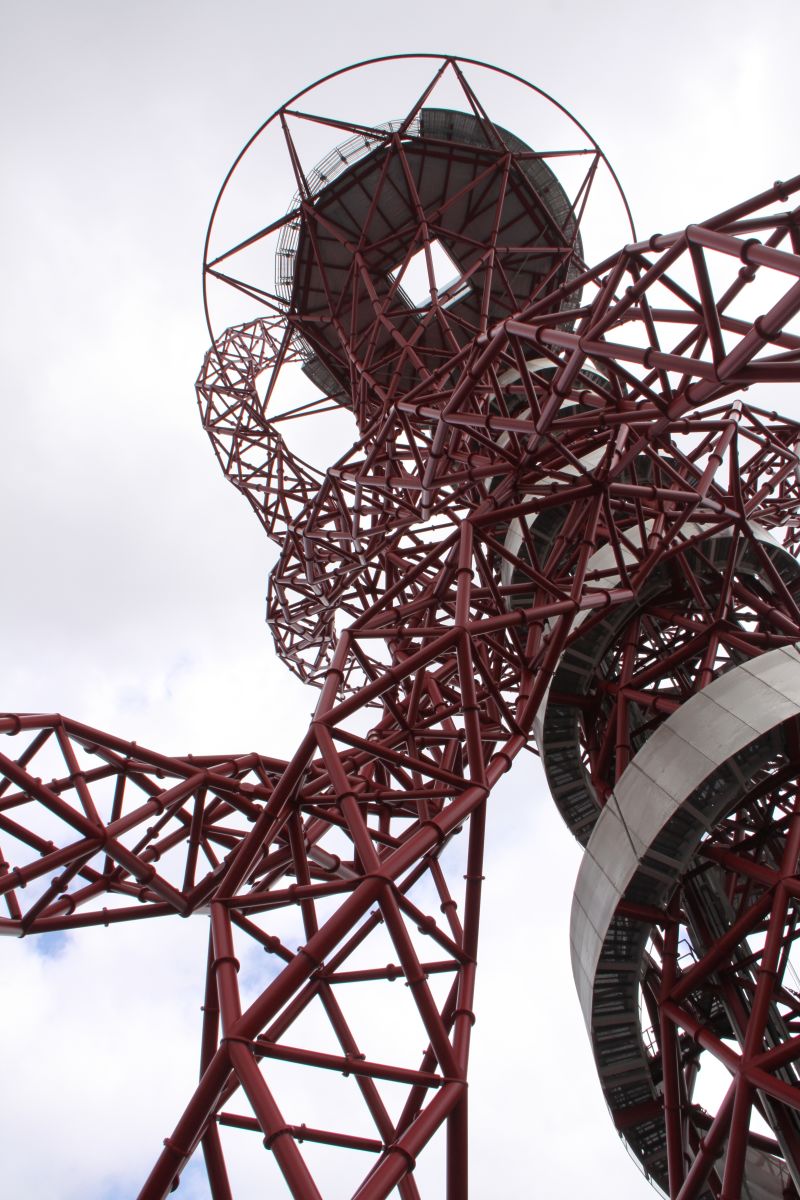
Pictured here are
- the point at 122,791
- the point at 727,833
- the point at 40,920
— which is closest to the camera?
the point at 40,920

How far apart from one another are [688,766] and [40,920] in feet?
33.5

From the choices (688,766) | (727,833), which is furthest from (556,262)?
(688,766)

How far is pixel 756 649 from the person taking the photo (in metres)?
19.3

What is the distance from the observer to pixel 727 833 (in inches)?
830

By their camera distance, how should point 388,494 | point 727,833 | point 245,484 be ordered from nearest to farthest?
point 727,833
point 388,494
point 245,484

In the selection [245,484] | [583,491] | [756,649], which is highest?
[245,484]

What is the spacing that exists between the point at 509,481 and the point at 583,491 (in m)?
1.42

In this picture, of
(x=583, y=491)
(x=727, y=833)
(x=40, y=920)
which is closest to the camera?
(x=40, y=920)

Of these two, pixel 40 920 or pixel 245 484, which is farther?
pixel 245 484

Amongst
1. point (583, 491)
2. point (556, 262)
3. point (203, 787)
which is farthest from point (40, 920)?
point (556, 262)

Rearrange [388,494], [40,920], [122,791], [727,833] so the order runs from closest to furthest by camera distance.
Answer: [40,920], [122,791], [727,833], [388,494]

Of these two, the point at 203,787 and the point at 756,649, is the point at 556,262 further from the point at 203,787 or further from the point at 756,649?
the point at 203,787

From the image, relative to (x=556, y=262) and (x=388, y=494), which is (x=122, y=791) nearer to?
(x=388, y=494)

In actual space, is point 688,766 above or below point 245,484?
below
